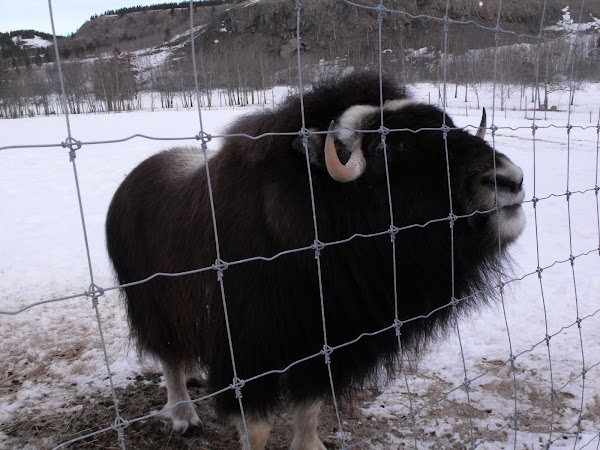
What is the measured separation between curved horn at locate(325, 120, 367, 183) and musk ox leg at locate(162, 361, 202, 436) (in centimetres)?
149

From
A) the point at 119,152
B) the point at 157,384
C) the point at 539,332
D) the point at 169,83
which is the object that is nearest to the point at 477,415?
the point at 539,332

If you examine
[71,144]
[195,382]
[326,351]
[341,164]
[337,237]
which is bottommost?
[195,382]

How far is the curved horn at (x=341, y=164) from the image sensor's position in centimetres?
150

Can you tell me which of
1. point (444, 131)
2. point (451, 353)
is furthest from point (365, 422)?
point (444, 131)

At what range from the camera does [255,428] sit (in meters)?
2.05

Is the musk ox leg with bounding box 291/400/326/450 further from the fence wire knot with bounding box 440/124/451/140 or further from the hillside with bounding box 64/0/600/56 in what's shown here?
the hillside with bounding box 64/0/600/56

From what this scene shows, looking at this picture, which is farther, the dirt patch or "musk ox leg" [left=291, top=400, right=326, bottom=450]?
the dirt patch

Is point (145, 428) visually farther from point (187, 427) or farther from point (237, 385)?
point (237, 385)

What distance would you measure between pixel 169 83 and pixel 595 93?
29.7 m

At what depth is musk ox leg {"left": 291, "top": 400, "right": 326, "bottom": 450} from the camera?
2247 millimetres

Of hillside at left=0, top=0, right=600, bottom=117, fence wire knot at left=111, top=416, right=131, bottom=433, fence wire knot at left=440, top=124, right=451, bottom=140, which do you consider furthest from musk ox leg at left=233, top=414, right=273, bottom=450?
hillside at left=0, top=0, right=600, bottom=117

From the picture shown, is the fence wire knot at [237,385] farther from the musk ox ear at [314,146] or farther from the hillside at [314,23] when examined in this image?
the hillside at [314,23]

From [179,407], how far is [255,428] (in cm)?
56

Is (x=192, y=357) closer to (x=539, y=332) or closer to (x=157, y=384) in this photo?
(x=157, y=384)
